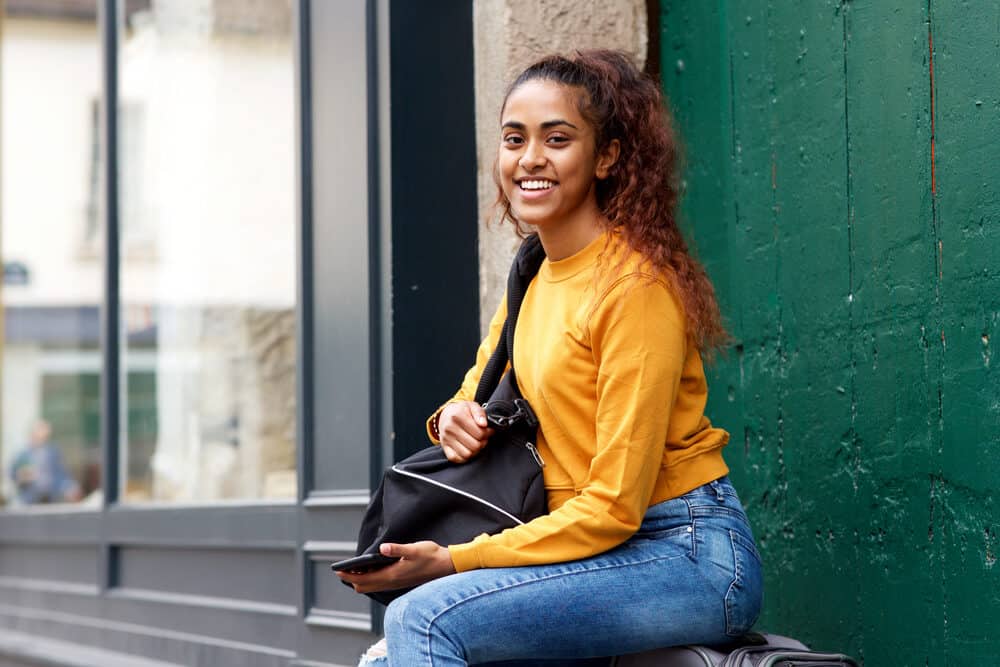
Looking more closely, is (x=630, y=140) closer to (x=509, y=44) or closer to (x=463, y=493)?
(x=463, y=493)

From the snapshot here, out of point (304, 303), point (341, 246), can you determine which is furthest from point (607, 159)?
point (304, 303)

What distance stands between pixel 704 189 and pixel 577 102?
1.18 m

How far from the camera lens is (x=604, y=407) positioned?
2.45 metres

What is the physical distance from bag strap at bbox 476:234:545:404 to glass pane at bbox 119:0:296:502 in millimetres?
2153

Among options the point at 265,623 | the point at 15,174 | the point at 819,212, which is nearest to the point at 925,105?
the point at 819,212

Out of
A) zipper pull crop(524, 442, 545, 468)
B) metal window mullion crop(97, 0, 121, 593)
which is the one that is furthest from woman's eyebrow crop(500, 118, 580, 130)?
metal window mullion crop(97, 0, 121, 593)

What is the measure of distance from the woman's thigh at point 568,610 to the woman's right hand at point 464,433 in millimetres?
302

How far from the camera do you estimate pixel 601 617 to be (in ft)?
7.86

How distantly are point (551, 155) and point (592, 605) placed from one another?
2.98 feet

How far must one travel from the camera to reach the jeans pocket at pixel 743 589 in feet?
8.07

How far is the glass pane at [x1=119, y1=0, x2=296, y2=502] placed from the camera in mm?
5324

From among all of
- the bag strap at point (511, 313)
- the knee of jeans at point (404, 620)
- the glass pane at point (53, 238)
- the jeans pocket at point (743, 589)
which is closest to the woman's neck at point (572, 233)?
the bag strap at point (511, 313)

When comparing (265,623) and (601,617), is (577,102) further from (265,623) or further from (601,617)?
(265,623)

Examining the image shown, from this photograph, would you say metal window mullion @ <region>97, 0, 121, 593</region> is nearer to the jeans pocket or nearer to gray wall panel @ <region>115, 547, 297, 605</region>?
gray wall panel @ <region>115, 547, 297, 605</region>
